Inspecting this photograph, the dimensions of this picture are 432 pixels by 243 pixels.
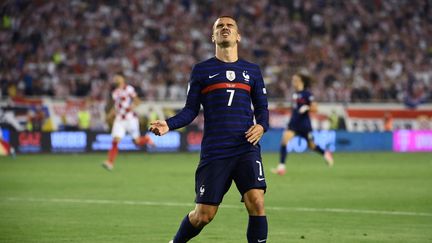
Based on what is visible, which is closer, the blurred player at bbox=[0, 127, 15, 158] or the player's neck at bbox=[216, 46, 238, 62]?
the player's neck at bbox=[216, 46, 238, 62]

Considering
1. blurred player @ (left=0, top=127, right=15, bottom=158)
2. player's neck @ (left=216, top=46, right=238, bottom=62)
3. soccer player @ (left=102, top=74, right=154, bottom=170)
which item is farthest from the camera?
blurred player @ (left=0, top=127, right=15, bottom=158)

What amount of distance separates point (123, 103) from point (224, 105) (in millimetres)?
16927


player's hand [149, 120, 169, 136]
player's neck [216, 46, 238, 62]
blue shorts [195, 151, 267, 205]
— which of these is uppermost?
player's neck [216, 46, 238, 62]

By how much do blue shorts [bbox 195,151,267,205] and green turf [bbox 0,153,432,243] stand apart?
8.45ft

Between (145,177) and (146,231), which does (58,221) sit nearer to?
(146,231)

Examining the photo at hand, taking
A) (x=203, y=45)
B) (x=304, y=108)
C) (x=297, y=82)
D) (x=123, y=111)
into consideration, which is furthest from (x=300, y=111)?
(x=203, y=45)

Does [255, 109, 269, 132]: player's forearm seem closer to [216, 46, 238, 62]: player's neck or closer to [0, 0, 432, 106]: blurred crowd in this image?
[216, 46, 238, 62]: player's neck

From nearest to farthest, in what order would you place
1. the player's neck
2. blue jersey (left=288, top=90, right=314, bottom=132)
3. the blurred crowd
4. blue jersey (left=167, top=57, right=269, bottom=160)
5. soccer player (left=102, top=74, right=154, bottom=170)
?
blue jersey (left=167, top=57, right=269, bottom=160)
the player's neck
blue jersey (left=288, top=90, right=314, bottom=132)
soccer player (left=102, top=74, right=154, bottom=170)
the blurred crowd

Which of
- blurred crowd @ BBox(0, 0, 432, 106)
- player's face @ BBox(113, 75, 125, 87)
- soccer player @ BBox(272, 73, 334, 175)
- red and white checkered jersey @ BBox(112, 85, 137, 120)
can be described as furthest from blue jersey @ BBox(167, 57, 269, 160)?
blurred crowd @ BBox(0, 0, 432, 106)

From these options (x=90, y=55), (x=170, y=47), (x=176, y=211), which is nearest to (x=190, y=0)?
(x=170, y=47)

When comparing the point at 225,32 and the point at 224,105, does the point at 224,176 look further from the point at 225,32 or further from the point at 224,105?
the point at 225,32

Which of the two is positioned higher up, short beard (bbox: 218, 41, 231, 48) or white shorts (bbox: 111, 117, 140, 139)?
short beard (bbox: 218, 41, 231, 48)

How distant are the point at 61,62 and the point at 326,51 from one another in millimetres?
13035

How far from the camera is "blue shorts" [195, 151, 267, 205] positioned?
8625mm
